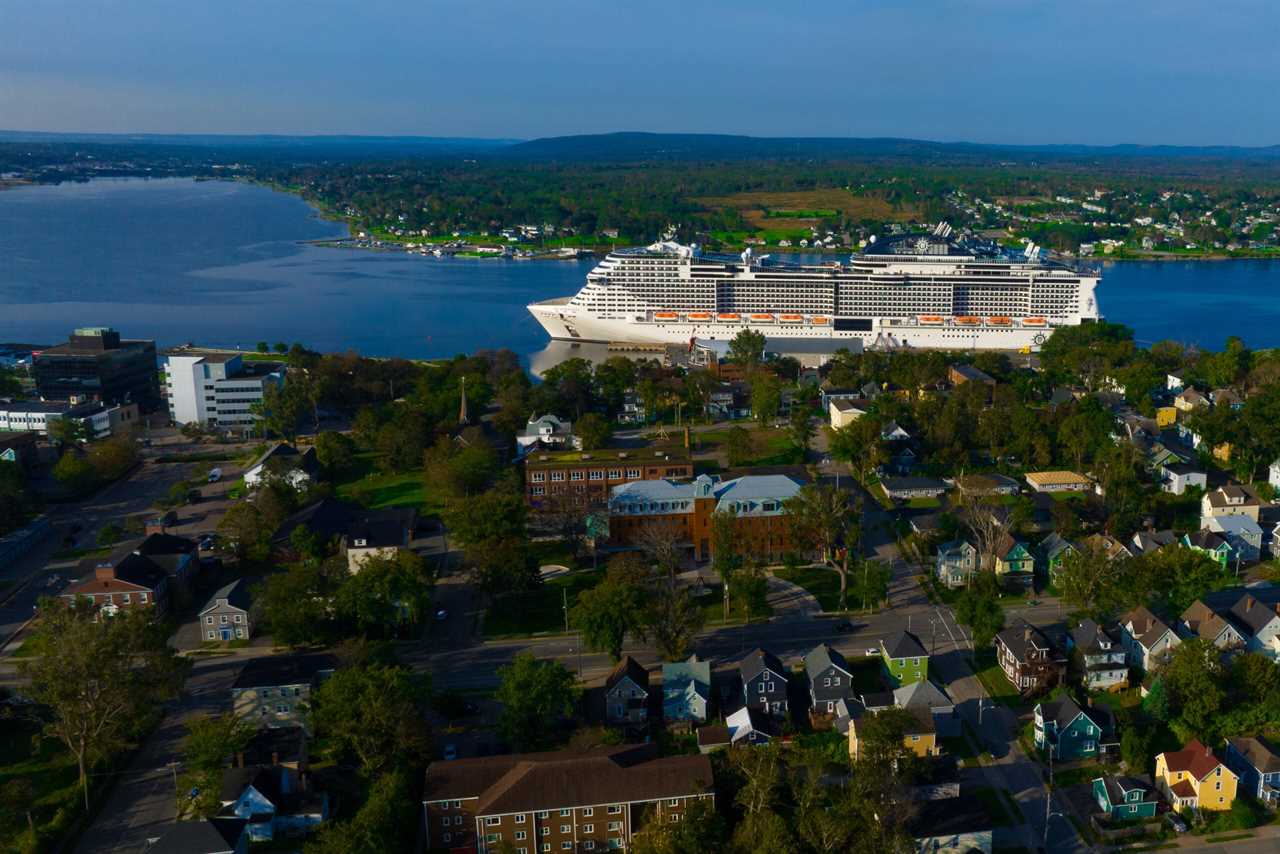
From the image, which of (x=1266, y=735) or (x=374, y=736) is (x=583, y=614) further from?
(x=1266, y=735)

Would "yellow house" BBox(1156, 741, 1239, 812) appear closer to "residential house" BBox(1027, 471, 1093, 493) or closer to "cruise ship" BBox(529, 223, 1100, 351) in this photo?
"residential house" BBox(1027, 471, 1093, 493)

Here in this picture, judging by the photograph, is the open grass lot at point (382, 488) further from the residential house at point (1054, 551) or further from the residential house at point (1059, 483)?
the residential house at point (1059, 483)

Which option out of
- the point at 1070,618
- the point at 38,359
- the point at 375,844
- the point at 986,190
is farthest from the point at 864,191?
the point at 375,844

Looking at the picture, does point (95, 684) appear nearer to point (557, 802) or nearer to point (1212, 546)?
point (557, 802)

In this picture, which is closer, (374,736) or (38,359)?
(374,736)

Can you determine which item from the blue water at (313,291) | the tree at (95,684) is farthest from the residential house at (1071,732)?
the blue water at (313,291)

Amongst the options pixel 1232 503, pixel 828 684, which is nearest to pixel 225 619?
pixel 828 684

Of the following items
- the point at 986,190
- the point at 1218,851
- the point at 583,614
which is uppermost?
the point at 986,190
